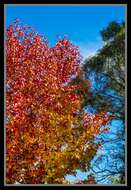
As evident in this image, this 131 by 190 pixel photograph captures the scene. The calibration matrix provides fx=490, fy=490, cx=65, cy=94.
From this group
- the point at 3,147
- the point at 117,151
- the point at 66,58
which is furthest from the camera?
the point at 66,58

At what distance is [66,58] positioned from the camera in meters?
7.29

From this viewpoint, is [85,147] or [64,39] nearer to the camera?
[85,147]

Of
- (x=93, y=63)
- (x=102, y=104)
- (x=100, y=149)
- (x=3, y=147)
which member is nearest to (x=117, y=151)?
(x=100, y=149)

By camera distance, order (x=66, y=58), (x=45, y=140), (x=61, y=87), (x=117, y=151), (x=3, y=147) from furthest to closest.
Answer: (x=66, y=58), (x=61, y=87), (x=45, y=140), (x=117, y=151), (x=3, y=147)

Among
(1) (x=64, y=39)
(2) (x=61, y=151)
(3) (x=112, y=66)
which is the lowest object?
(2) (x=61, y=151)

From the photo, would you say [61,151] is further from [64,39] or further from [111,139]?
[64,39]

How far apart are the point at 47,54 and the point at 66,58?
0.34 metres

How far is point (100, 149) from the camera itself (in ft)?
19.6

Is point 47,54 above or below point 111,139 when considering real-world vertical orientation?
above

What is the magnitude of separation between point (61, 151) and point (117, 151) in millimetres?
677

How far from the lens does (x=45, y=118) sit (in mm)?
6395

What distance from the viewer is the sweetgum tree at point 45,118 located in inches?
237

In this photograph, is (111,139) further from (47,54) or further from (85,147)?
(47,54)

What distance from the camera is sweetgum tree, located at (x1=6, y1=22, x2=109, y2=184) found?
6.01 meters
